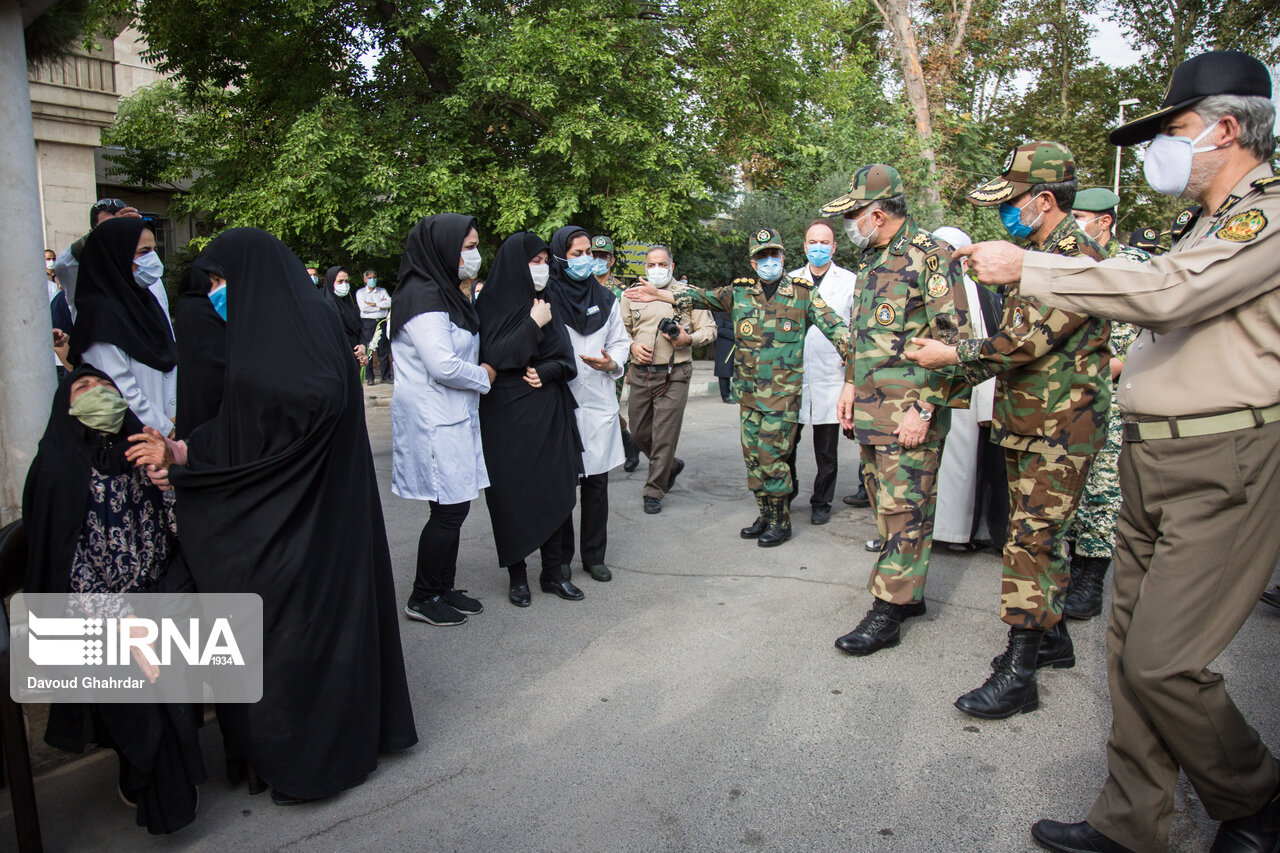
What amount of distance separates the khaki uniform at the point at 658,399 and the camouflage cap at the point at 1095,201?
2898mm

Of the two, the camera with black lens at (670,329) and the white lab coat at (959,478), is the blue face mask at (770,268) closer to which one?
the camera with black lens at (670,329)

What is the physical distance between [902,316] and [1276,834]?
2.36 m

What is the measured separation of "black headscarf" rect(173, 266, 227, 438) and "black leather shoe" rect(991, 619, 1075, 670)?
3.40 metres

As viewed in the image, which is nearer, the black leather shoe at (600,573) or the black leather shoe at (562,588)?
the black leather shoe at (562,588)

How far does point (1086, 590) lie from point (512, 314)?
334 cm

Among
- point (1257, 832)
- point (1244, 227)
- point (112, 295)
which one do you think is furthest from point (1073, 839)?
point (112, 295)

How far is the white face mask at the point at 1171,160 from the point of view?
8.02 feet

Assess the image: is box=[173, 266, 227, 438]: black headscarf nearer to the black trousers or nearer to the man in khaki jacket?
the black trousers

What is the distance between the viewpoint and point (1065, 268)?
2.38 meters

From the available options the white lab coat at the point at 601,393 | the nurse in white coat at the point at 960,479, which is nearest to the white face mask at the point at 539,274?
the white lab coat at the point at 601,393

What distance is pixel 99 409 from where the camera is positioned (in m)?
2.66

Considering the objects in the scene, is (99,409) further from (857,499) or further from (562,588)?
(857,499)

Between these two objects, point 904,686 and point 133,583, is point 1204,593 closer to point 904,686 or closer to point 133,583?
point 904,686

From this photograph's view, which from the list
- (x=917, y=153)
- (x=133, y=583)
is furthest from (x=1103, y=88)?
(x=133, y=583)
